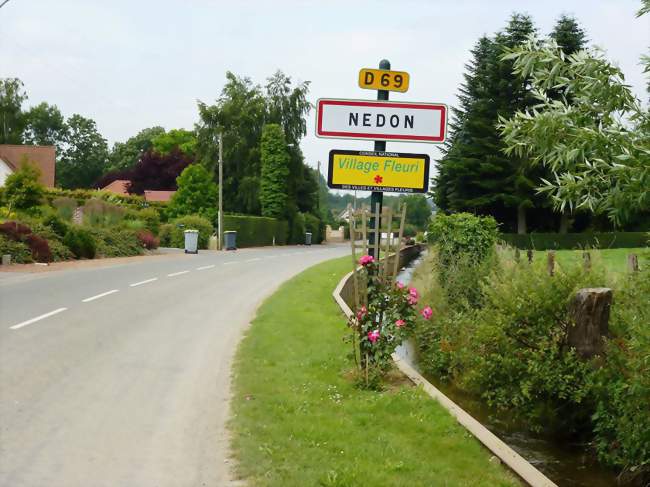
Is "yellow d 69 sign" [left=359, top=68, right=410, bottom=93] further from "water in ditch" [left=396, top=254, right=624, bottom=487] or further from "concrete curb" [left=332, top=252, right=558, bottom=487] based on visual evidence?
"water in ditch" [left=396, top=254, right=624, bottom=487]

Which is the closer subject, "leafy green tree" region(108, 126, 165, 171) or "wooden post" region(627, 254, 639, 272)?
"wooden post" region(627, 254, 639, 272)

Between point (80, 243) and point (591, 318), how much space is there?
21174 millimetres

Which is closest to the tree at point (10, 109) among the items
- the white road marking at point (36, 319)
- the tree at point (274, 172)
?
the tree at point (274, 172)

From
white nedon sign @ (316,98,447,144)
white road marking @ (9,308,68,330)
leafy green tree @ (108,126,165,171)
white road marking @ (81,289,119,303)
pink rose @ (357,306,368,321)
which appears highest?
leafy green tree @ (108,126,165,171)

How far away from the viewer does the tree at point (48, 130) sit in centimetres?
10406

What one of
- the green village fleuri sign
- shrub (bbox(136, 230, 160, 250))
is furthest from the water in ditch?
shrub (bbox(136, 230, 160, 250))

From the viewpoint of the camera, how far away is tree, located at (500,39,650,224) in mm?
3852

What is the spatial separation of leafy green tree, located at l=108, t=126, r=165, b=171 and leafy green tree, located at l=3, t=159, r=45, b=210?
7136 cm

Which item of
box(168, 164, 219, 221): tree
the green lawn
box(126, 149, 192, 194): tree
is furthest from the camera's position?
box(126, 149, 192, 194): tree

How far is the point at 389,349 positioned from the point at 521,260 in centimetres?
767

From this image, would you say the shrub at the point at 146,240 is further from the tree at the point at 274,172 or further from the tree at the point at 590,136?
the tree at the point at 590,136

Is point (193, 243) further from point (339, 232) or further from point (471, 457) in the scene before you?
point (339, 232)

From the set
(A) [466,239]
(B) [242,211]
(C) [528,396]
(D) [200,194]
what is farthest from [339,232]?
(C) [528,396]

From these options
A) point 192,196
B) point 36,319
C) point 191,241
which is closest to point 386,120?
point 36,319
